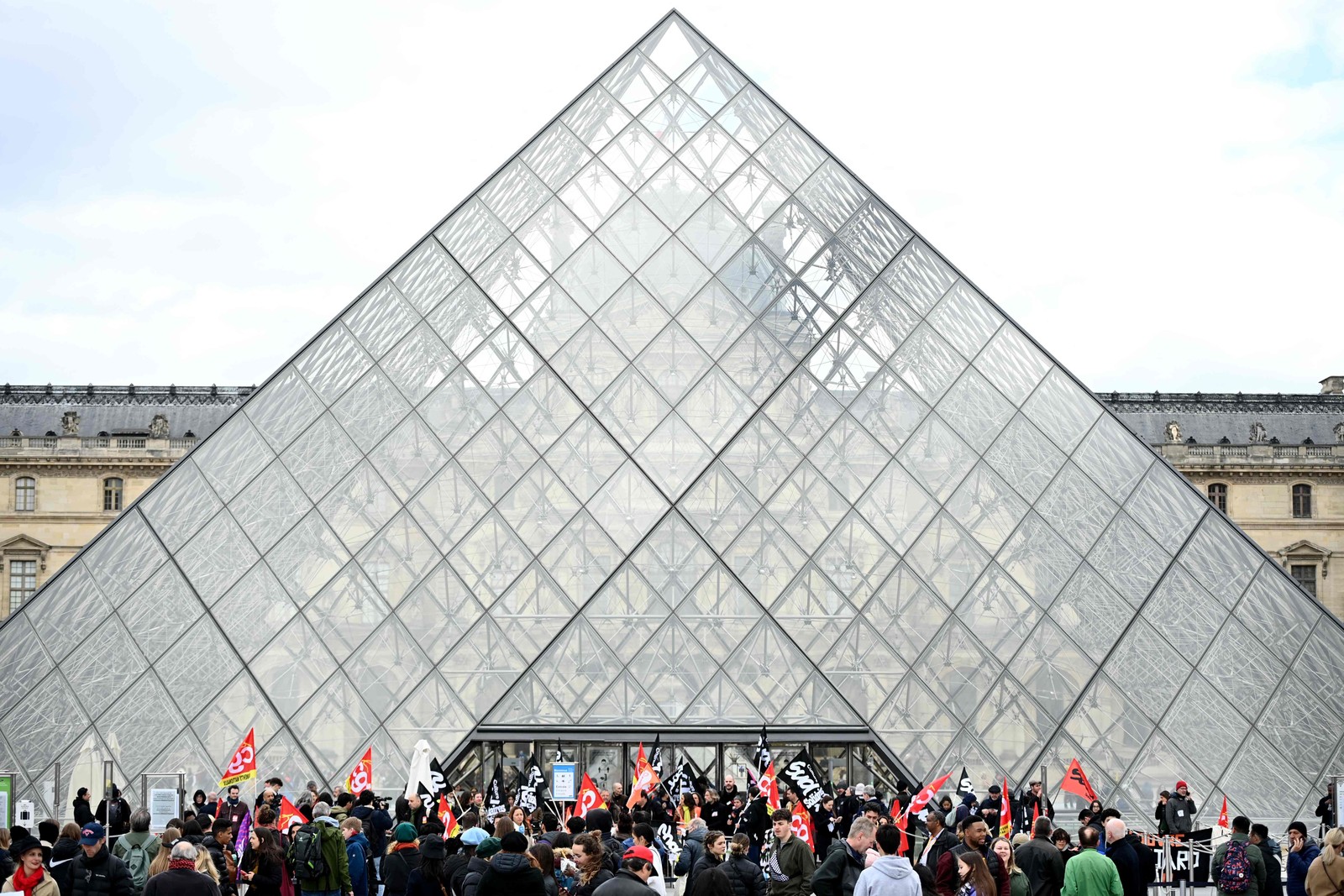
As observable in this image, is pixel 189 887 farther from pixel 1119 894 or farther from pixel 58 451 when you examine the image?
pixel 58 451

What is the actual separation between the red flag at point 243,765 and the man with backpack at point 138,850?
4358mm

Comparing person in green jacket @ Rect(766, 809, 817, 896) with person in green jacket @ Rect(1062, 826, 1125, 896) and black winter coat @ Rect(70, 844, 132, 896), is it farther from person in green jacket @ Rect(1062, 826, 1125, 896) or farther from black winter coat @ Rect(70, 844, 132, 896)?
black winter coat @ Rect(70, 844, 132, 896)

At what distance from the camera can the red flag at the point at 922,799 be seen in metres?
15.4

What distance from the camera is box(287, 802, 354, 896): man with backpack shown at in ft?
34.8

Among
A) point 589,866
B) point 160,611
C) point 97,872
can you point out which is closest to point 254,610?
point 160,611

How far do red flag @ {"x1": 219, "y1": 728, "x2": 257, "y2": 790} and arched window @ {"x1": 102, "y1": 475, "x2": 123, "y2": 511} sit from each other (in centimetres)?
4103

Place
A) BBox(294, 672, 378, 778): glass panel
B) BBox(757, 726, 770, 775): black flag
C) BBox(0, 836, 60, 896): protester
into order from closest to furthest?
BBox(0, 836, 60, 896): protester, BBox(757, 726, 770, 775): black flag, BBox(294, 672, 378, 778): glass panel

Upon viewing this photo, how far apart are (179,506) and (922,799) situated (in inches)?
384

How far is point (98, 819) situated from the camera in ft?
53.6

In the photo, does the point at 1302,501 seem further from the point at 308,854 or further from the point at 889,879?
the point at 889,879

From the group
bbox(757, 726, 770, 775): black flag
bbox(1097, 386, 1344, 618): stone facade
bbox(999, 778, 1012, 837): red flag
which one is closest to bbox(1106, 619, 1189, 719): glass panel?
bbox(999, 778, 1012, 837): red flag

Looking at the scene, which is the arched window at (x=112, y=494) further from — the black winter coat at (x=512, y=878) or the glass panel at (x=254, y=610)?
the black winter coat at (x=512, y=878)

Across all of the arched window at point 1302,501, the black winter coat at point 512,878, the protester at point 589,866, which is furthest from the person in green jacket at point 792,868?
the arched window at point 1302,501

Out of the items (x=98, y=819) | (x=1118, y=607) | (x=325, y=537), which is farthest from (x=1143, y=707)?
(x=98, y=819)
